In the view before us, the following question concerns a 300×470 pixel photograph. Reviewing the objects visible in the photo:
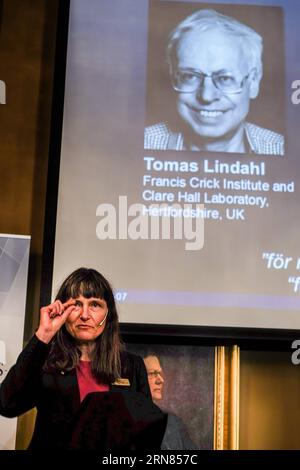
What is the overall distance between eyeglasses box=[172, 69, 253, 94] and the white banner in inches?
48.4

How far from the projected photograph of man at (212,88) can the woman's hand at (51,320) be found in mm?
1472

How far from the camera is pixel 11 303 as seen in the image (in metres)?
3.27

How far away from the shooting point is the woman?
5.54 ft

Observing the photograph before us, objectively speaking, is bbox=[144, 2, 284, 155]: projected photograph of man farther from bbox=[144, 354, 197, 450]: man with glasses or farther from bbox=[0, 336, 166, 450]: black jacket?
bbox=[0, 336, 166, 450]: black jacket

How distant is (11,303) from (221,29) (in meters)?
1.98

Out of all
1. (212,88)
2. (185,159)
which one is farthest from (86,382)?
(212,88)

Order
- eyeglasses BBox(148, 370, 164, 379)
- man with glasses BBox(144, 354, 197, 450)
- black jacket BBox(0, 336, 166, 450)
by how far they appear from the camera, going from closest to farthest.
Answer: black jacket BBox(0, 336, 166, 450) → man with glasses BBox(144, 354, 197, 450) → eyeglasses BBox(148, 370, 164, 379)

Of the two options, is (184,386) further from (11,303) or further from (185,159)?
(185,159)

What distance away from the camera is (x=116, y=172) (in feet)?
11.4

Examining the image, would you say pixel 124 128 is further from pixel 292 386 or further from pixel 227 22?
pixel 292 386

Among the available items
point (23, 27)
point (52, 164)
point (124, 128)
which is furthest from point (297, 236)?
point (23, 27)

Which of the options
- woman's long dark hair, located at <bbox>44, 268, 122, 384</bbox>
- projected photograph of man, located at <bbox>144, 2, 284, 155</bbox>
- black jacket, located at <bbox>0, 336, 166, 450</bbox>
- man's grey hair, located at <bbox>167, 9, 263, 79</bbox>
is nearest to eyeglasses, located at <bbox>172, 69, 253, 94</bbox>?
projected photograph of man, located at <bbox>144, 2, 284, 155</bbox>

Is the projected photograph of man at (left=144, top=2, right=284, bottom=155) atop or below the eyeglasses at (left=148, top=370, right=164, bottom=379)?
atop

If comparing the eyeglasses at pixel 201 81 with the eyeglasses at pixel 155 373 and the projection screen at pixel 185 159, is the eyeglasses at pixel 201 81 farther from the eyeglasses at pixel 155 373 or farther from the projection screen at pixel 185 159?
the eyeglasses at pixel 155 373
